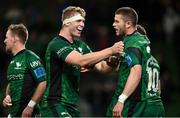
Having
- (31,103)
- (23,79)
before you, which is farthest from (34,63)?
(31,103)

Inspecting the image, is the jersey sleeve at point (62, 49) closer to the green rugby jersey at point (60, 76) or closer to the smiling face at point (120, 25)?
the green rugby jersey at point (60, 76)

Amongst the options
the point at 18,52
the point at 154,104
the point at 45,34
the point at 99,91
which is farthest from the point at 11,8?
the point at 154,104

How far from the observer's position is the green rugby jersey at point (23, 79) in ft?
29.8

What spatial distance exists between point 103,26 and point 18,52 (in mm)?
6984

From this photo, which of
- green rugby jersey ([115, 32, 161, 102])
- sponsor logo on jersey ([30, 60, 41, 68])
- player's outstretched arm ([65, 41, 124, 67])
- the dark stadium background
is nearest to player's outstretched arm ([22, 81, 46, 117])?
sponsor logo on jersey ([30, 60, 41, 68])

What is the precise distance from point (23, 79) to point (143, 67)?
5.68 feet

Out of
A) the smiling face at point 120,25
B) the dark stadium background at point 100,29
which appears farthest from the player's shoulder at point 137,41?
the dark stadium background at point 100,29

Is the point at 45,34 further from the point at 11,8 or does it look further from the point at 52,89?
the point at 52,89

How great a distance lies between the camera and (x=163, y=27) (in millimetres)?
16109

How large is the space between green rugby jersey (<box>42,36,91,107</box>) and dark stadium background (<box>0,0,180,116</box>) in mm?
5709

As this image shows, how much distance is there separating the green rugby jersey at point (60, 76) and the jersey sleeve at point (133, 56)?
0.70 meters

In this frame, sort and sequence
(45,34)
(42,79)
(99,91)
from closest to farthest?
(42,79), (99,91), (45,34)

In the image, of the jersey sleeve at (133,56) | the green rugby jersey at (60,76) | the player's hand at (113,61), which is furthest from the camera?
the player's hand at (113,61)

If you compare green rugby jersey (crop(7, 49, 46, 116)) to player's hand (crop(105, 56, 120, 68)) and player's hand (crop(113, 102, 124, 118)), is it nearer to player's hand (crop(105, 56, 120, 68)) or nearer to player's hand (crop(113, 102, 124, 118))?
player's hand (crop(105, 56, 120, 68))
